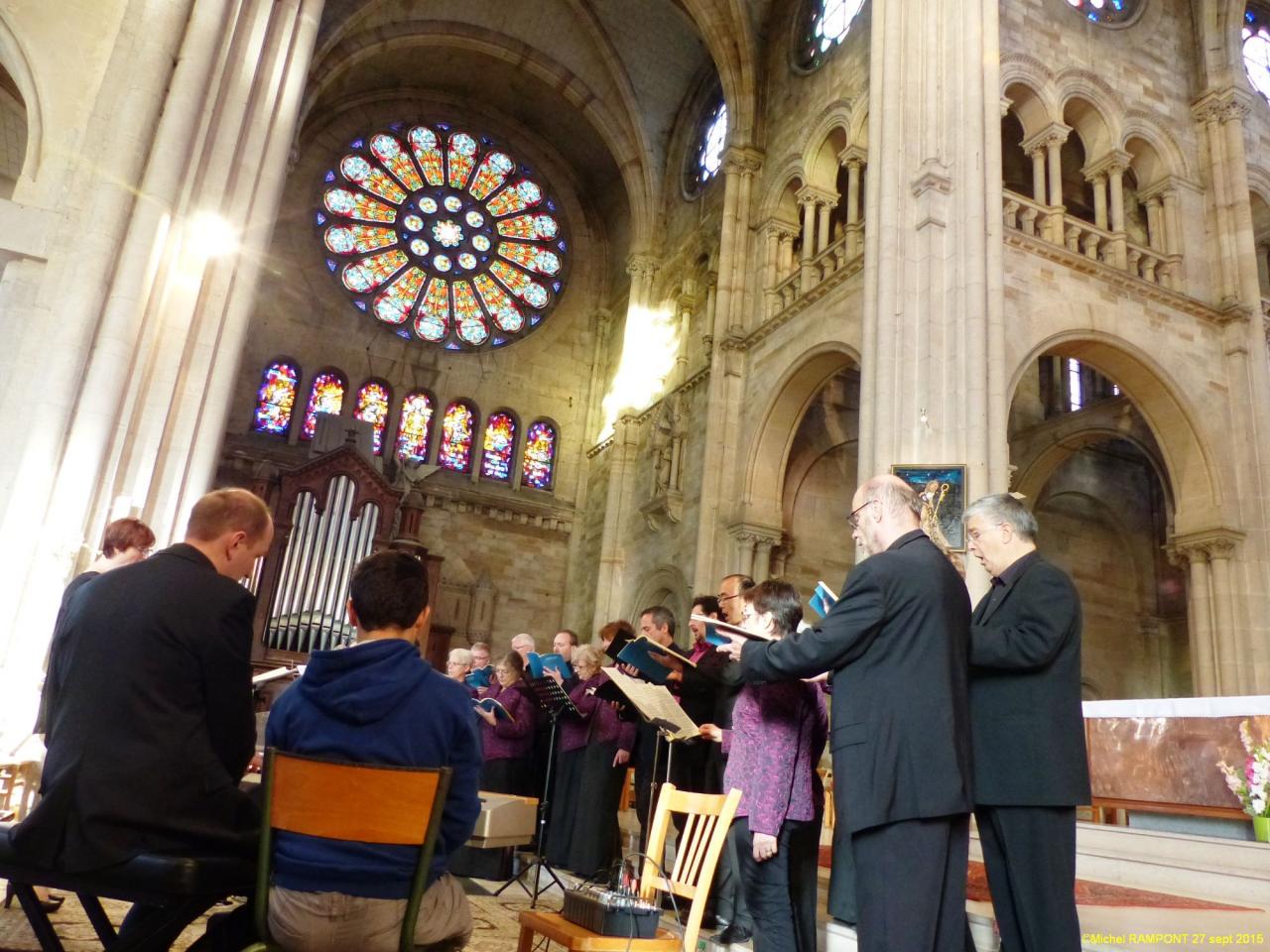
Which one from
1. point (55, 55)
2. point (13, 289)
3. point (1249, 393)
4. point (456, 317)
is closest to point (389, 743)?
point (13, 289)

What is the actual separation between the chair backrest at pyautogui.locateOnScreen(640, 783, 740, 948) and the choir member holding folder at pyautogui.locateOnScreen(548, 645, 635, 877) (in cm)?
277

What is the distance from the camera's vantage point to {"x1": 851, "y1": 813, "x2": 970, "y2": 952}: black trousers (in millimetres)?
2365

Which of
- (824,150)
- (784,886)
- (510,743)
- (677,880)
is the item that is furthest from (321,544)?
(784,886)

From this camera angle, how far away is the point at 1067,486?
15.1 meters

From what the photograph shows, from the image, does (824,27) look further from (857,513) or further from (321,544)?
(857,513)

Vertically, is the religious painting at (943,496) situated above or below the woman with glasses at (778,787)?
above

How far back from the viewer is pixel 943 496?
356 inches

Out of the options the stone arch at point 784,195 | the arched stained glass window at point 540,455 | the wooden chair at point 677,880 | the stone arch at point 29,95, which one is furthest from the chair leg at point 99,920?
the arched stained glass window at point 540,455

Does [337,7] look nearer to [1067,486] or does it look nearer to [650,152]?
[650,152]

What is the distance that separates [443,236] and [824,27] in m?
8.71

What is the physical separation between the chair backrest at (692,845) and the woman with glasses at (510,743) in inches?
132

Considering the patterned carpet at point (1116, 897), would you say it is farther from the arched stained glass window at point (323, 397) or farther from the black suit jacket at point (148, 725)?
the arched stained glass window at point (323, 397)

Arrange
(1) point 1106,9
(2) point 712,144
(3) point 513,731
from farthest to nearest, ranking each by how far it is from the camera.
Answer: (2) point 712,144
(1) point 1106,9
(3) point 513,731

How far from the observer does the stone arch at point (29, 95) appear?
301 inches
